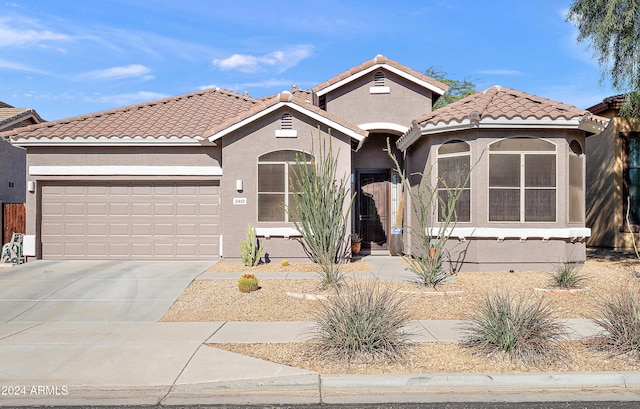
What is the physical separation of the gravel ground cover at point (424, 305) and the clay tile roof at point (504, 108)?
3.76 metres

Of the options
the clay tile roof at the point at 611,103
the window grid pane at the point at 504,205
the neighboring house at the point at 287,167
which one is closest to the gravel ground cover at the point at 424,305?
the neighboring house at the point at 287,167

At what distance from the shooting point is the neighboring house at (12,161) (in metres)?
19.1

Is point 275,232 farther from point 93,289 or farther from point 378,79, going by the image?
point 378,79

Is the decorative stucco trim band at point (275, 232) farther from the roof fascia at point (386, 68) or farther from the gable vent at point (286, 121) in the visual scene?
the roof fascia at point (386, 68)

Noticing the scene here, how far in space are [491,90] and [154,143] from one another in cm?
965

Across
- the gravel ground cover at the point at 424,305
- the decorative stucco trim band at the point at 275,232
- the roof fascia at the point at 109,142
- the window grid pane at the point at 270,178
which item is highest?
the roof fascia at the point at 109,142

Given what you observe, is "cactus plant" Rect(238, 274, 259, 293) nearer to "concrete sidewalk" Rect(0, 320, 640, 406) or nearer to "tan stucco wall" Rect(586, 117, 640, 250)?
"concrete sidewalk" Rect(0, 320, 640, 406)

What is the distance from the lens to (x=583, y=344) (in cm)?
718

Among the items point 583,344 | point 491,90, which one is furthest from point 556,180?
point 583,344

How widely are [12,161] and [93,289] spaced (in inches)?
462

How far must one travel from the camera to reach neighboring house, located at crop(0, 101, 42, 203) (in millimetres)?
19062

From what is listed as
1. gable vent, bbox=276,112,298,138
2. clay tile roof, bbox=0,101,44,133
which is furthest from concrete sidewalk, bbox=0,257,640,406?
clay tile roof, bbox=0,101,44,133

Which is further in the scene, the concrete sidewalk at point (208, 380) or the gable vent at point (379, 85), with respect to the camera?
the gable vent at point (379, 85)

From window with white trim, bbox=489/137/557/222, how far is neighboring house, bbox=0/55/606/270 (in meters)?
0.02
